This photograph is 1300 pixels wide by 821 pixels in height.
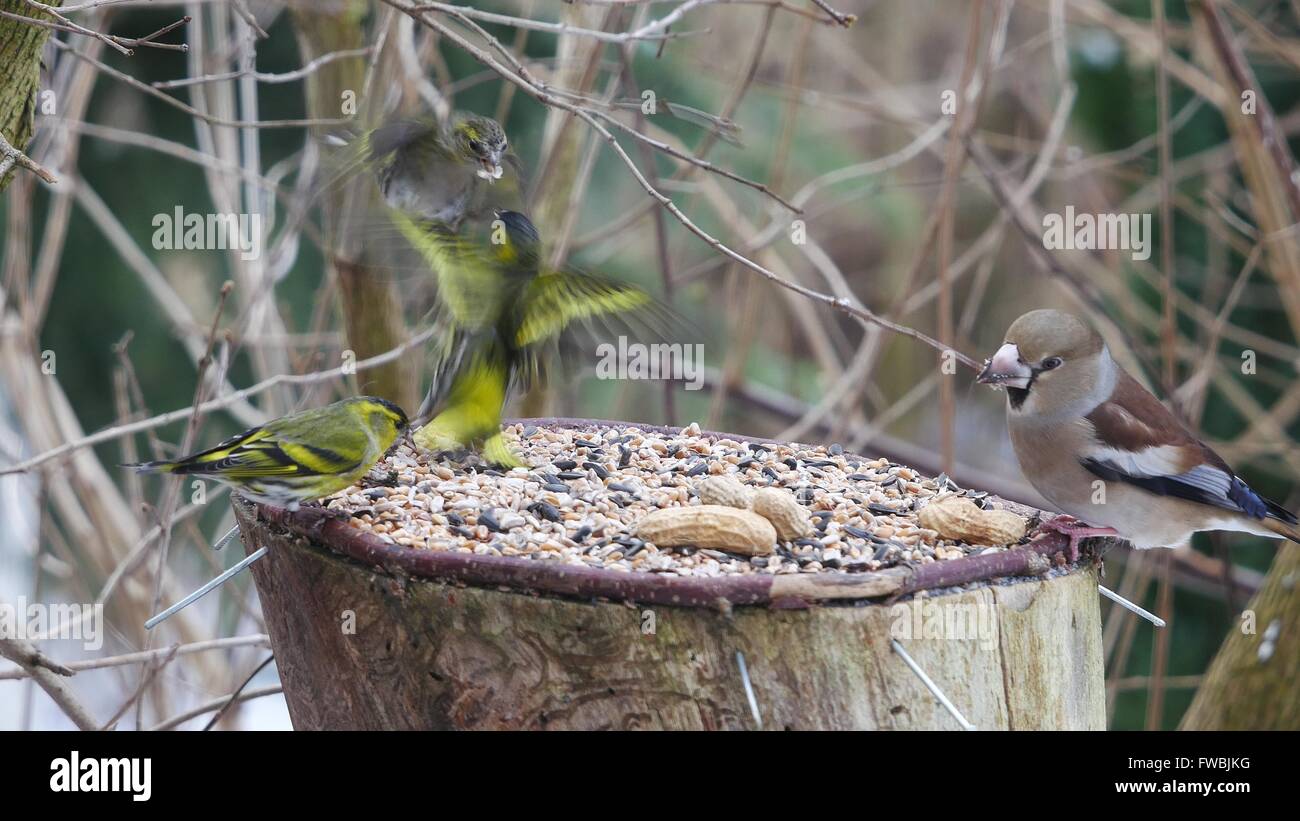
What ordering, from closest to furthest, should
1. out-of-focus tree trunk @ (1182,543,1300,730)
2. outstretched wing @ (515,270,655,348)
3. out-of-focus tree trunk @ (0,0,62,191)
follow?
out-of-focus tree trunk @ (0,0,62,191)
outstretched wing @ (515,270,655,348)
out-of-focus tree trunk @ (1182,543,1300,730)

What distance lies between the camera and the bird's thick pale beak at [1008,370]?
3.00 m

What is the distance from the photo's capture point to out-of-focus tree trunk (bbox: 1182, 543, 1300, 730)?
11.4 ft

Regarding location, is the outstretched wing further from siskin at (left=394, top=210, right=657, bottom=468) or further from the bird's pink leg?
the bird's pink leg

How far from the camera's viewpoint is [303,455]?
2443 millimetres

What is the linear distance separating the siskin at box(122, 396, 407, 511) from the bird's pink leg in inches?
52.7

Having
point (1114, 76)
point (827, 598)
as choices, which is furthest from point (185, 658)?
point (1114, 76)

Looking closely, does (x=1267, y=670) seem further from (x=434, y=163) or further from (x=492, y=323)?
(x=434, y=163)

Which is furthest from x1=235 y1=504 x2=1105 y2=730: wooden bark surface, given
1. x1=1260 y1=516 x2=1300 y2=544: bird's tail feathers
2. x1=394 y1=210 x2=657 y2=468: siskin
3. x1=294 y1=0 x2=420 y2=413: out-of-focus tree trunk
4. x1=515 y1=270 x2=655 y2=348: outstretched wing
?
x1=294 y1=0 x2=420 y2=413: out-of-focus tree trunk

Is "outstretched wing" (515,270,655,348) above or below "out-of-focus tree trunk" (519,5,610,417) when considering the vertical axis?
below

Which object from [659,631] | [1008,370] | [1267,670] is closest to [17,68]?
[659,631]

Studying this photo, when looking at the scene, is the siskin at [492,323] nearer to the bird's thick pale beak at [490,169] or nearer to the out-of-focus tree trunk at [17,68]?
the bird's thick pale beak at [490,169]

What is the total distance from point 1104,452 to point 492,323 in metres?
1.44

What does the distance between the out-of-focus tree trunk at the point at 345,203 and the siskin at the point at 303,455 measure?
37.7 inches
